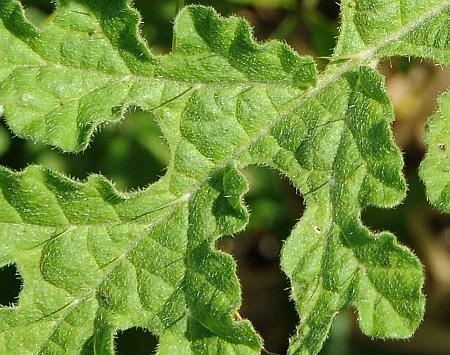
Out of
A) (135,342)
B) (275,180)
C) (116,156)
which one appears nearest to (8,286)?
(135,342)

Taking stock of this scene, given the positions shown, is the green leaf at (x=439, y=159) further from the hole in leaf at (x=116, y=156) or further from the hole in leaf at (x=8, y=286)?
the hole in leaf at (x=8, y=286)

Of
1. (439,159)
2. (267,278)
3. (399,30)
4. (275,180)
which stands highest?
(399,30)

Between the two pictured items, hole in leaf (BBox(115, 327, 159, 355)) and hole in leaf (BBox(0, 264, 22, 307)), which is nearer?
hole in leaf (BBox(0, 264, 22, 307))

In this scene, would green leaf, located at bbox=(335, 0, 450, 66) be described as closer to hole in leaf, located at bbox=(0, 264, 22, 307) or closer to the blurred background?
the blurred background

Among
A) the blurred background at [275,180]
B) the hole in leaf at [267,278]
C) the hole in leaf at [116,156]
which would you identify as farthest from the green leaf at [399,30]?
the hole in leaf at [267,278]

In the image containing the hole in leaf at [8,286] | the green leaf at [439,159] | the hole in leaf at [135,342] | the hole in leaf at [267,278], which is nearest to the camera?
the green leaf at [439,159]

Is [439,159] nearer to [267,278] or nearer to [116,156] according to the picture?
[116,156]

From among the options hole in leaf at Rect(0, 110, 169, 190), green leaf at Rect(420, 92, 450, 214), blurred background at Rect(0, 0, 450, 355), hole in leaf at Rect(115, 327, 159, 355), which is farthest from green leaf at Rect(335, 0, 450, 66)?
hole in leaf at Rect(115, 327, 159, 355)
